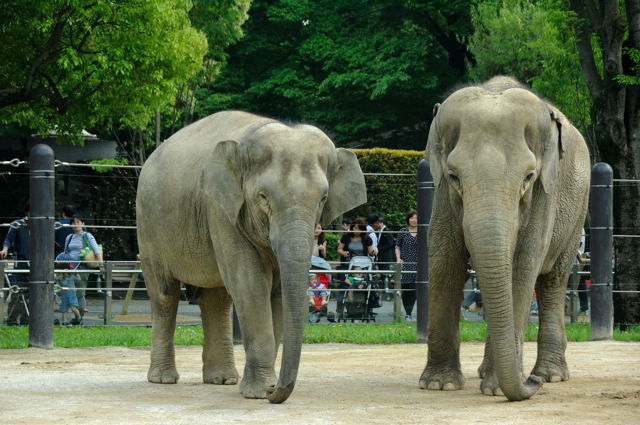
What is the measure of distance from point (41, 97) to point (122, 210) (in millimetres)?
6250

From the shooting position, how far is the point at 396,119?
133 feet

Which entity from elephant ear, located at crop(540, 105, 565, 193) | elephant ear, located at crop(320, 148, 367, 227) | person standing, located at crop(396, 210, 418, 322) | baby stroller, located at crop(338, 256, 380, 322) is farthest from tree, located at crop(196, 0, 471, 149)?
elephant ear, located at crop(320, 148, 367, 227)

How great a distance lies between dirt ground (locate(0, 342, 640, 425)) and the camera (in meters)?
7.36

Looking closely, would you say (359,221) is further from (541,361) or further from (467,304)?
(541,361)

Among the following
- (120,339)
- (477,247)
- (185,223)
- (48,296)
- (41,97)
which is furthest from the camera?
(41,97)

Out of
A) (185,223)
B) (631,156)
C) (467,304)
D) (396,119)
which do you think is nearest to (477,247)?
(185,223)

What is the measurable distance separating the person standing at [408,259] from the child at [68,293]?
432cm

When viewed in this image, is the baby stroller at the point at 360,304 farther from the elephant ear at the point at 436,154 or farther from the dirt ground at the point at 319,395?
the elephant ear at the point at 436,154

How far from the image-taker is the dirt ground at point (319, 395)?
7359mm

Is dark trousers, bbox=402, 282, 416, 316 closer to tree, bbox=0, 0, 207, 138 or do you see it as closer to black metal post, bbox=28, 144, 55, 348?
black metal post, bbox=28, 144, 55, 348

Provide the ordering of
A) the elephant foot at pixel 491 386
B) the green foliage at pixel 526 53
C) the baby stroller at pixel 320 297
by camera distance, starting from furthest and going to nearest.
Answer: the green foliage at pixel 526 53 < the baby stroller at pixel 320 297 < the elephant foot at pixel 491 386

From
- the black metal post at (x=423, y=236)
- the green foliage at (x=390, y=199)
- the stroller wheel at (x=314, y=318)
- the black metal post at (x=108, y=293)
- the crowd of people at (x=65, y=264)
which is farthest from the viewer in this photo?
the green foliage at (x=390, y=199)

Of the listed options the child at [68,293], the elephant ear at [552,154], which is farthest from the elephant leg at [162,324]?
the child at [68,293]

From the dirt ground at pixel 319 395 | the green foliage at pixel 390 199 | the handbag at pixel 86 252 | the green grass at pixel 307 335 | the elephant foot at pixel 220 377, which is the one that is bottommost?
the dirt ground at pixel 319 395
